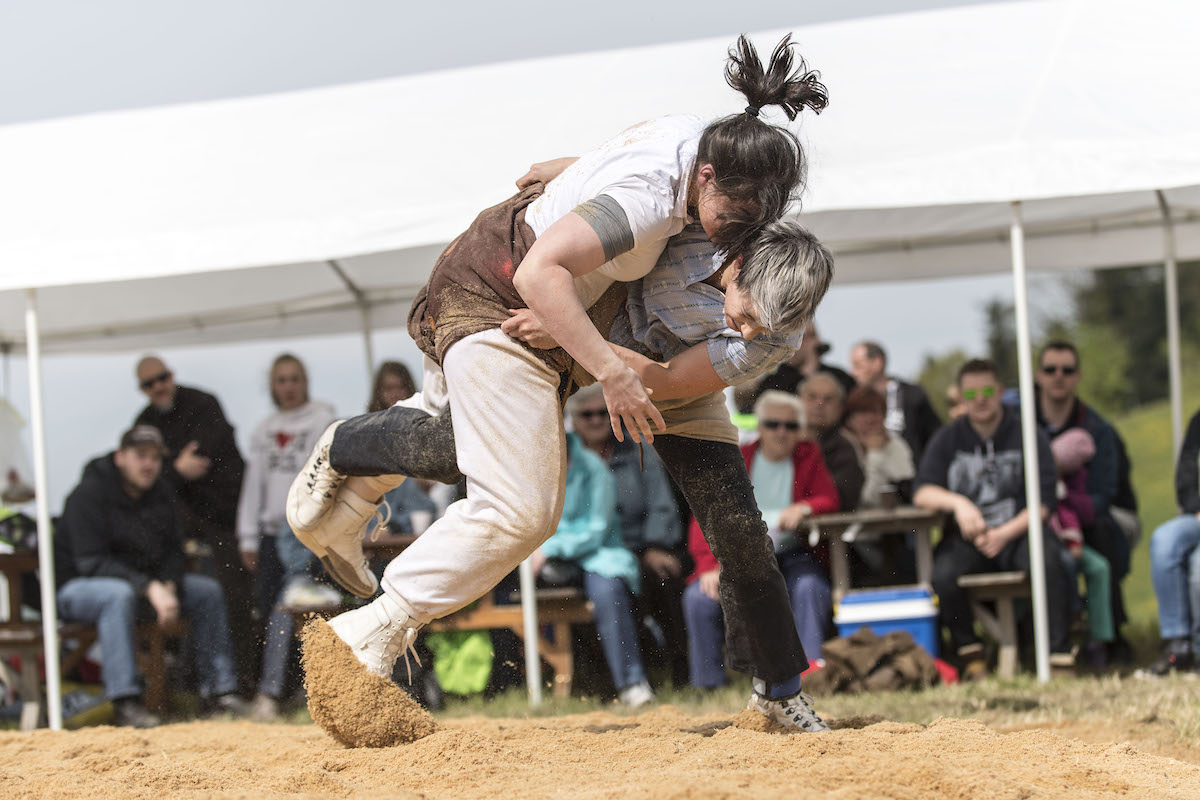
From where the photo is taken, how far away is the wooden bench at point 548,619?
598 centimetres

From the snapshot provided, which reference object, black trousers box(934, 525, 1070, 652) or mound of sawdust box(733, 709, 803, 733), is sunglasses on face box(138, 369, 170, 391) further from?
mound of sawdust box(733, 709, 803, 733)

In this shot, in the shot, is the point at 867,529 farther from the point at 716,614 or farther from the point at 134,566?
the point at 134,566

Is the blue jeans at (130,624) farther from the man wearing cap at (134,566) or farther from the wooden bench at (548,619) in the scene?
the wooden bench at (548,619)

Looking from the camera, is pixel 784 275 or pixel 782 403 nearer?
pixel 784 275

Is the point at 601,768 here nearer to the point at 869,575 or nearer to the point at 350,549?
the point at 350,549

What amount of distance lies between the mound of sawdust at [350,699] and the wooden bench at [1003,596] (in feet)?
11.4

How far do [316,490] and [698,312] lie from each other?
4.12ft

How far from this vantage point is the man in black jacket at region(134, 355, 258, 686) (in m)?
6.86

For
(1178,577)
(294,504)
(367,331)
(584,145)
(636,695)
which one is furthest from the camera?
(367,331)

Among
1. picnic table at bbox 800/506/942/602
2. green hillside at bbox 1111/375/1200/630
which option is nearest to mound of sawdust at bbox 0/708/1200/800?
picnic table at bbox 800/506/942/602

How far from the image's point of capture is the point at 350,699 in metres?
3.13

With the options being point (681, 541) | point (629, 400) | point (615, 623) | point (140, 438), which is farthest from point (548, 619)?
point (629, 400)

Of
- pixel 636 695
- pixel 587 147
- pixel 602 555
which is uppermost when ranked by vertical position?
pixel 587 147

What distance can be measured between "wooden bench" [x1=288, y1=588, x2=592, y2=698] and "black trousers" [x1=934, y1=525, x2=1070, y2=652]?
1.70 m
